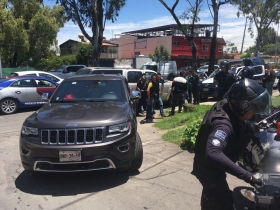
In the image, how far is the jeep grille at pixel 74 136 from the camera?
4391 mm

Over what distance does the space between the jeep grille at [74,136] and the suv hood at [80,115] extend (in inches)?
2.9

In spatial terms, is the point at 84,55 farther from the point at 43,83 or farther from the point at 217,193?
the point at 217,193

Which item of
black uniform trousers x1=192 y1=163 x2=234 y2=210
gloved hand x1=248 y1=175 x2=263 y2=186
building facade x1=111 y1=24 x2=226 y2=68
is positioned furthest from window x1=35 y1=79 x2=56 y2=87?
building facade x1=111 y1=24 x2=226 y2=68

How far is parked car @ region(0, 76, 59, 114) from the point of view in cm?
1209

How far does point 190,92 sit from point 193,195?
32.3 feet

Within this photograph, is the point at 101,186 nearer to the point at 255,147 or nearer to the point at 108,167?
the point at 108,167

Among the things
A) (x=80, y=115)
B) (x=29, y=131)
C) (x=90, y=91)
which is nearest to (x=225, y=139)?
(x=80, y=115)

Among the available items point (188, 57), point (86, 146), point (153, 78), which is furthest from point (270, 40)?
point (86, 146)

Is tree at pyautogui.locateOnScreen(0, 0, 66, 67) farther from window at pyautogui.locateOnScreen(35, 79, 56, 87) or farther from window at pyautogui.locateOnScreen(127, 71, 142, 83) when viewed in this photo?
Answer: window at pyautogui.locateOnScreen(127, 71, 142, 83)

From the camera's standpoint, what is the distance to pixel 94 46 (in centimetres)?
2211

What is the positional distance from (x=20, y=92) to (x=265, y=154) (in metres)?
11.2

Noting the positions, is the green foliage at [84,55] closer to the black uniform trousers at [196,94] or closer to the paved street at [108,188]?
the black uniform trousers at [196,94]

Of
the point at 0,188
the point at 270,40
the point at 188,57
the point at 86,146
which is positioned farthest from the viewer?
the point at 270,40

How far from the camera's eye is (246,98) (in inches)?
93.7
